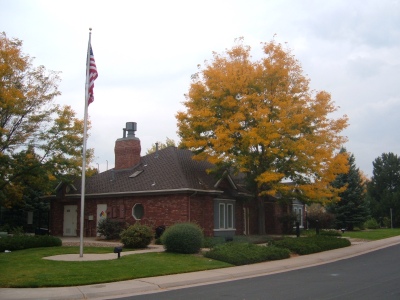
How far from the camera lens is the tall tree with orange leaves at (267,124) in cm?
2611

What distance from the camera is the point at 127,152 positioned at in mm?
33156

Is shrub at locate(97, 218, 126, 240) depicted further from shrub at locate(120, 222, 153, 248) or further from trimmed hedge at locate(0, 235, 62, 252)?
shrub at locate(120, 222, 153, 248)

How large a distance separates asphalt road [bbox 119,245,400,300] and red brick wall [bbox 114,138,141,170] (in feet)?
60.0

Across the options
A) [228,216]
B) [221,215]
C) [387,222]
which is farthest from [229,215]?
[387,222]

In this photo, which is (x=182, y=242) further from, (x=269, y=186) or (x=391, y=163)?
(x=391, y=163)

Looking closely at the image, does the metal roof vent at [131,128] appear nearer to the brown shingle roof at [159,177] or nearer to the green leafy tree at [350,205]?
the brown shingle roof at [159,177]

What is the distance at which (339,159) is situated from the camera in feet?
86.8

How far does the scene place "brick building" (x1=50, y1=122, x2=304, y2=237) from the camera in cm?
2758

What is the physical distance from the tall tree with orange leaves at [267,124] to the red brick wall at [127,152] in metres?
5.58

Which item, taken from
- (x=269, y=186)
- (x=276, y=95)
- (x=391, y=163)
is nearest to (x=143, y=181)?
(x=269, y=186)

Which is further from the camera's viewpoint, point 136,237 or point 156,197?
point 156,197

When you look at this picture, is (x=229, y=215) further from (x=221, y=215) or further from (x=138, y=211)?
(x=138, y=211)

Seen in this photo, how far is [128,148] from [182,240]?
1446 cm

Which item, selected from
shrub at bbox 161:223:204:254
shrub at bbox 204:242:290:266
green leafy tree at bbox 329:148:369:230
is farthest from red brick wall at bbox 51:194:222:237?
green leafy tree at bbox 329:148:369:230
